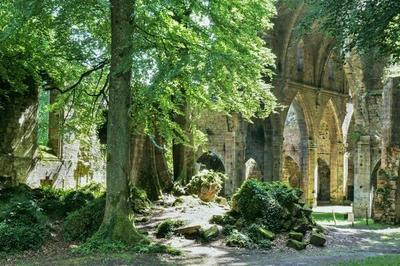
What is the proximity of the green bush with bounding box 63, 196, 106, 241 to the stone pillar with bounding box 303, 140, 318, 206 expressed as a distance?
24566 millimetres

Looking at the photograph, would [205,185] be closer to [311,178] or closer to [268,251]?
[268,251]

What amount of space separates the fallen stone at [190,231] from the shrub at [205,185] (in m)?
5.10

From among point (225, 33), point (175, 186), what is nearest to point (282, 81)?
point (175, 186)

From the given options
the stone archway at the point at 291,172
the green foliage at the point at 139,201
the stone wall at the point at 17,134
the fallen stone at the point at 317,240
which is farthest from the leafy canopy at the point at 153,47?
the stone archway at the point at 291,172

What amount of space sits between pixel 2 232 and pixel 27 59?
584 centimetres

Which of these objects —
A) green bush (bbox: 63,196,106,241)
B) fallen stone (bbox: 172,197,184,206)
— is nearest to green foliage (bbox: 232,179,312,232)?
fallen stone (bbox: 172,197,184,206)

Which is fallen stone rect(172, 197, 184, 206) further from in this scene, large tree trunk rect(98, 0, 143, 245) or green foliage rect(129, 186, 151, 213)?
large tree trunk rect(98, 0, 143, 245)

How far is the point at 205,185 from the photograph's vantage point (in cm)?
1750

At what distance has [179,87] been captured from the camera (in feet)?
47.8

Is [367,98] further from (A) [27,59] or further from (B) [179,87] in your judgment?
(A) [27,59]

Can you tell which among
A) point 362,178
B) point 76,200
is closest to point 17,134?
point 76,200

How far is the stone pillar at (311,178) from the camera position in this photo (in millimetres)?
34844

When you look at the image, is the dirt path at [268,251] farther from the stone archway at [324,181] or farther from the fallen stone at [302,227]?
the stone archway at [324,181]

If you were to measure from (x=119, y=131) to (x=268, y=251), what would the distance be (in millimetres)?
4314
